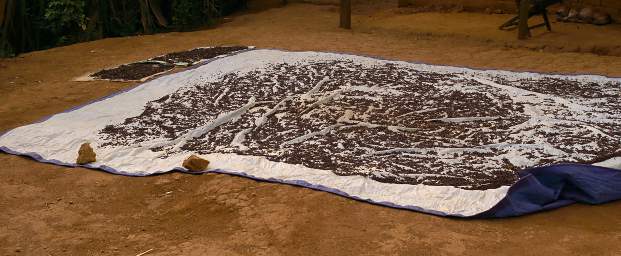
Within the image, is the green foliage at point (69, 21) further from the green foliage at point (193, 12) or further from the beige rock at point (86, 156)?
the beige rock at point (86, 156)

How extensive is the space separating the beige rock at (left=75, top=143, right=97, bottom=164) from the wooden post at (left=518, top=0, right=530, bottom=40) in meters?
5.36

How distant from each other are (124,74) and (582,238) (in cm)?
438

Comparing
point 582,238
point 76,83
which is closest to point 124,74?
point 76,83

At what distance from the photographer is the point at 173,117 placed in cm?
427

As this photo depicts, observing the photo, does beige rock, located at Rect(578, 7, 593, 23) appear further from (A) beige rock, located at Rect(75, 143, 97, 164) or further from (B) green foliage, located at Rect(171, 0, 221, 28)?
(A) beige rock, located at Rect(75, 143, 97, 164)

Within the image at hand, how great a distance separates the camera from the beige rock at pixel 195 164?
3271 mm

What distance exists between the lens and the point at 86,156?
348 cm

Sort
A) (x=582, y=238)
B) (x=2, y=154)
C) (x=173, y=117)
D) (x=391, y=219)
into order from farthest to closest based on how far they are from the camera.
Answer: (x=173, y=117)
(x=2, y=154)
(x=391, y=219)
(x=582, y=238)

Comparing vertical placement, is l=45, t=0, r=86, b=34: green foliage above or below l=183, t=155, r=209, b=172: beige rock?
above

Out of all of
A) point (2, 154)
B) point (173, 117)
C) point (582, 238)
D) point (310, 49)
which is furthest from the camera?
point (310, 49)

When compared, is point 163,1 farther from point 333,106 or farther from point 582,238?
point 582,238

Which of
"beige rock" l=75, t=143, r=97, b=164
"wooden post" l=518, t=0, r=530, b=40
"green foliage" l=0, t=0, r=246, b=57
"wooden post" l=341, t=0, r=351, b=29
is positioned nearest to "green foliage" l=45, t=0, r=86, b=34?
"green foliage" l=0, t=0, r=246, b=57

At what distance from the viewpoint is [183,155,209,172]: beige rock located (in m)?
3.27

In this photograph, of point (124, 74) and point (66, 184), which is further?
point (124, 74)
